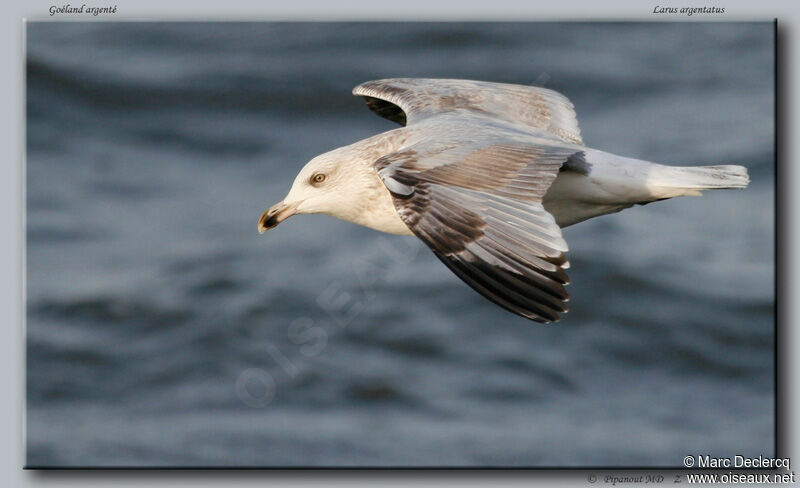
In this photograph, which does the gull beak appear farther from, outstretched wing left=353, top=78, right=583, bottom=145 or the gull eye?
outstretched wing left=353, top=78, right=583, bottom=145

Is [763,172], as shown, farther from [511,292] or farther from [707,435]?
[511,292]

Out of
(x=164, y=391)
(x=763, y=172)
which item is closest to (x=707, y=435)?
(x=763, y=172)

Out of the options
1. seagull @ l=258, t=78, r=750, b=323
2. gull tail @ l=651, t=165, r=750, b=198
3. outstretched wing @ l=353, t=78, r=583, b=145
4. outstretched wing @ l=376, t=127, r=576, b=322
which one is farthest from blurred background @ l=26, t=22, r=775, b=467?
outstretched wing @ l=376, t=127, r=576, b=322

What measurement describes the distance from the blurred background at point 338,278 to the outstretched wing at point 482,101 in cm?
96

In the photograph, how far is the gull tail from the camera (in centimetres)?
372

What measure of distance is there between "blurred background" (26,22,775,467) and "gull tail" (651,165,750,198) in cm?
190

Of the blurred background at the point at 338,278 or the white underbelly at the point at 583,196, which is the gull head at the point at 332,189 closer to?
the white underbelly at the point at 583,196

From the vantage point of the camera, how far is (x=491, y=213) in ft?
10.5

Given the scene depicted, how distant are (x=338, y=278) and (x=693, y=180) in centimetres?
304

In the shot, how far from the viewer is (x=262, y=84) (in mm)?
6898

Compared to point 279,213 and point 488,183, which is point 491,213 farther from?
point 279,213

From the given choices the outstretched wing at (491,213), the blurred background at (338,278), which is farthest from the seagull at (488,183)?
the blurred background at (338,278)

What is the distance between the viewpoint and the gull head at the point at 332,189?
388cm

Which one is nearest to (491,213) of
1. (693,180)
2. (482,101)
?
(693,180)
